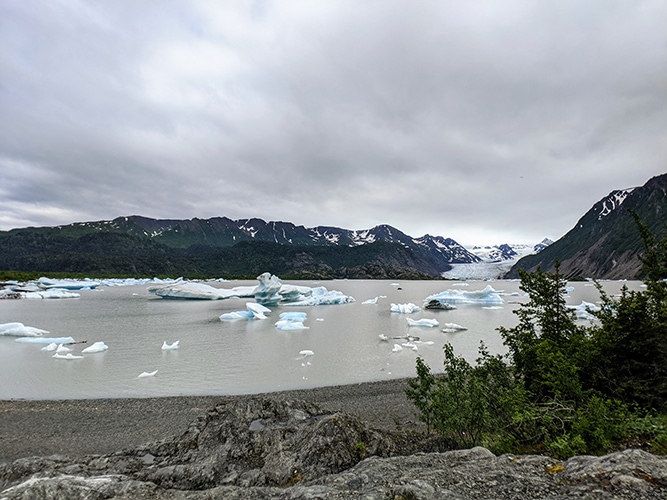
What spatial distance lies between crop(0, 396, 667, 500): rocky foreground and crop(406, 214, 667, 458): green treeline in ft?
3.59

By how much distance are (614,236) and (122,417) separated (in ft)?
519

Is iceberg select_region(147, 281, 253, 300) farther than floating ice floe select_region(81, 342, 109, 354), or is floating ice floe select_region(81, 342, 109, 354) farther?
iceberg select_region(147, 281, 253, 300)

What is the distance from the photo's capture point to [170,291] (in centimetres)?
4838

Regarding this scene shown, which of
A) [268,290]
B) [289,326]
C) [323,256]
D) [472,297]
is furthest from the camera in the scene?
[323,256]

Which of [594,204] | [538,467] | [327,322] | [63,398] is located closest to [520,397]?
[538,467]

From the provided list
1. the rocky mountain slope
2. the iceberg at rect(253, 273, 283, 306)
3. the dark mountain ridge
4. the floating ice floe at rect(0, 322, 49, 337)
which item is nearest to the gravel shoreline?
the floating ice floe at rect(0, 322, 49, 337)

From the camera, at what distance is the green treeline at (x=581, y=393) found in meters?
4.11

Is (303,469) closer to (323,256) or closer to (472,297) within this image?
(472,297)

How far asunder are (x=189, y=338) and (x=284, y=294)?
24.5 metres

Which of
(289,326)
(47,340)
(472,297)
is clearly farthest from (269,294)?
(472,297)

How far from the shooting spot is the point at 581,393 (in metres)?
4.82

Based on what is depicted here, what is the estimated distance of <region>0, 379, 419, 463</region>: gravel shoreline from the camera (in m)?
7.62

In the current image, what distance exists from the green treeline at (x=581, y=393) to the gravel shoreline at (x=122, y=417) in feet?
6.70

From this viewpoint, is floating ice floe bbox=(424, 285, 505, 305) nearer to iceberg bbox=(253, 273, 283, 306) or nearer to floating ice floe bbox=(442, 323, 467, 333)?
iceberg bbox=(253, 273, 283, 306)
